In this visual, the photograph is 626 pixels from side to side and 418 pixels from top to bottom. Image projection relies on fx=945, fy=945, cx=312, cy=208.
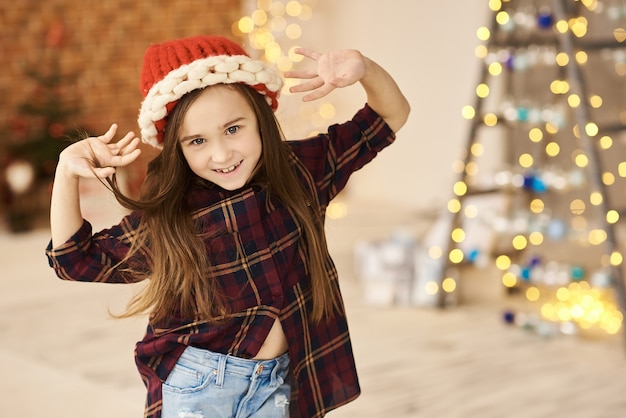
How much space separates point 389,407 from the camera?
2.77 m

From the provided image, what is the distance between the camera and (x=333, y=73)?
1.68m

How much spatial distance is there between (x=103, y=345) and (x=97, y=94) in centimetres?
309

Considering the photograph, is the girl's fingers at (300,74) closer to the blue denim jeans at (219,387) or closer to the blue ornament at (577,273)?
the blue denim jeans at (219,387)

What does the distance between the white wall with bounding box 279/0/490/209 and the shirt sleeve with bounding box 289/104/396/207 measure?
3.53 m

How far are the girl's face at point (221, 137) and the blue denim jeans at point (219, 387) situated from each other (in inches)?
12.2

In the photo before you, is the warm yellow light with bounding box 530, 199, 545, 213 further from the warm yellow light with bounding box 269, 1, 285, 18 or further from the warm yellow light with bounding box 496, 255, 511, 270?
the warm yellow light with bounding box 269, 1, 285, 18

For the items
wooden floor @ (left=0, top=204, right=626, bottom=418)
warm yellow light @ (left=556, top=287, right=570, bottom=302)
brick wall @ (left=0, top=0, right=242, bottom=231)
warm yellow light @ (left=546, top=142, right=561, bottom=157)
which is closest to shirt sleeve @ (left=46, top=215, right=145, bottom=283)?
wooden floor @ (left=0, top=204, right=626, bottom=418)

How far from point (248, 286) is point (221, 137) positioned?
265 millimetres

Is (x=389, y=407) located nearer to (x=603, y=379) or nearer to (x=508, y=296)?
(x=603, y=379)

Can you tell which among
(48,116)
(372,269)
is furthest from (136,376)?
(48,116)

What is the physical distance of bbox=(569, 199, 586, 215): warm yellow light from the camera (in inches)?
195

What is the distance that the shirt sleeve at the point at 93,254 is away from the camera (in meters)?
1.58

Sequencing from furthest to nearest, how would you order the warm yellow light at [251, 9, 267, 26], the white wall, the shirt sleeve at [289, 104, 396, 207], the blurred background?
the warm yellow light at [251, 9, 267, 26], the white wall, the blurred background, the shirt sleeve at [289, 104, 396, 207]

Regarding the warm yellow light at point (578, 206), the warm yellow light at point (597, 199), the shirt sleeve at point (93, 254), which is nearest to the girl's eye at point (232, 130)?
the shirt sleeve at point (93, 254)
